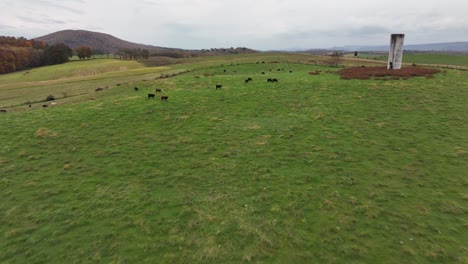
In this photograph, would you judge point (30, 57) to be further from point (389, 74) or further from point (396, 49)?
point (389, 74)

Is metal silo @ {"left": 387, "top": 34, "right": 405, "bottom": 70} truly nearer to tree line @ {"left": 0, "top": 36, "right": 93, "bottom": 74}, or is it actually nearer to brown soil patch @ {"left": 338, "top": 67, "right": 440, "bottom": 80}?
brown soil patch @ {"left": 338, "top": 67, "right": 440, "bottom": 80}

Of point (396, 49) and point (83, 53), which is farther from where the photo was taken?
point (83, 53)

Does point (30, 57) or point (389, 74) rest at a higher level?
point (30, 57)

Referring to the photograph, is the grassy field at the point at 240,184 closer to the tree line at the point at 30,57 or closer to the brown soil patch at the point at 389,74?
the brown soil patch at the point at 389,74

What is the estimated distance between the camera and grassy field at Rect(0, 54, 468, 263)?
951 cm

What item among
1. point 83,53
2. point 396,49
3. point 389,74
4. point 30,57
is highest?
point 83,53

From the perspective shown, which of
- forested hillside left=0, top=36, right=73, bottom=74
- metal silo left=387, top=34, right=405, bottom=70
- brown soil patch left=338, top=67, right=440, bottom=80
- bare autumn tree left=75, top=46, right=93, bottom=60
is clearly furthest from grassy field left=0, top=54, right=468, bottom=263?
bare autumn tree left=75, top=46, right=93, bottom=60

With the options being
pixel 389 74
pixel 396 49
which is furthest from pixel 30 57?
pixel 389 74

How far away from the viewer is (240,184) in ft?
44.6

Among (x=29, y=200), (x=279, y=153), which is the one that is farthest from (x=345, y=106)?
(x=29, y=200)

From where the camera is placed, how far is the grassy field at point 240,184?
951 cm

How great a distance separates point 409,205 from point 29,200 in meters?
17.6

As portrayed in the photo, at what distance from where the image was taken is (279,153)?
54.9 feet

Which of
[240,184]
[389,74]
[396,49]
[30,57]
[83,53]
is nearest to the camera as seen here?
[240,184]
